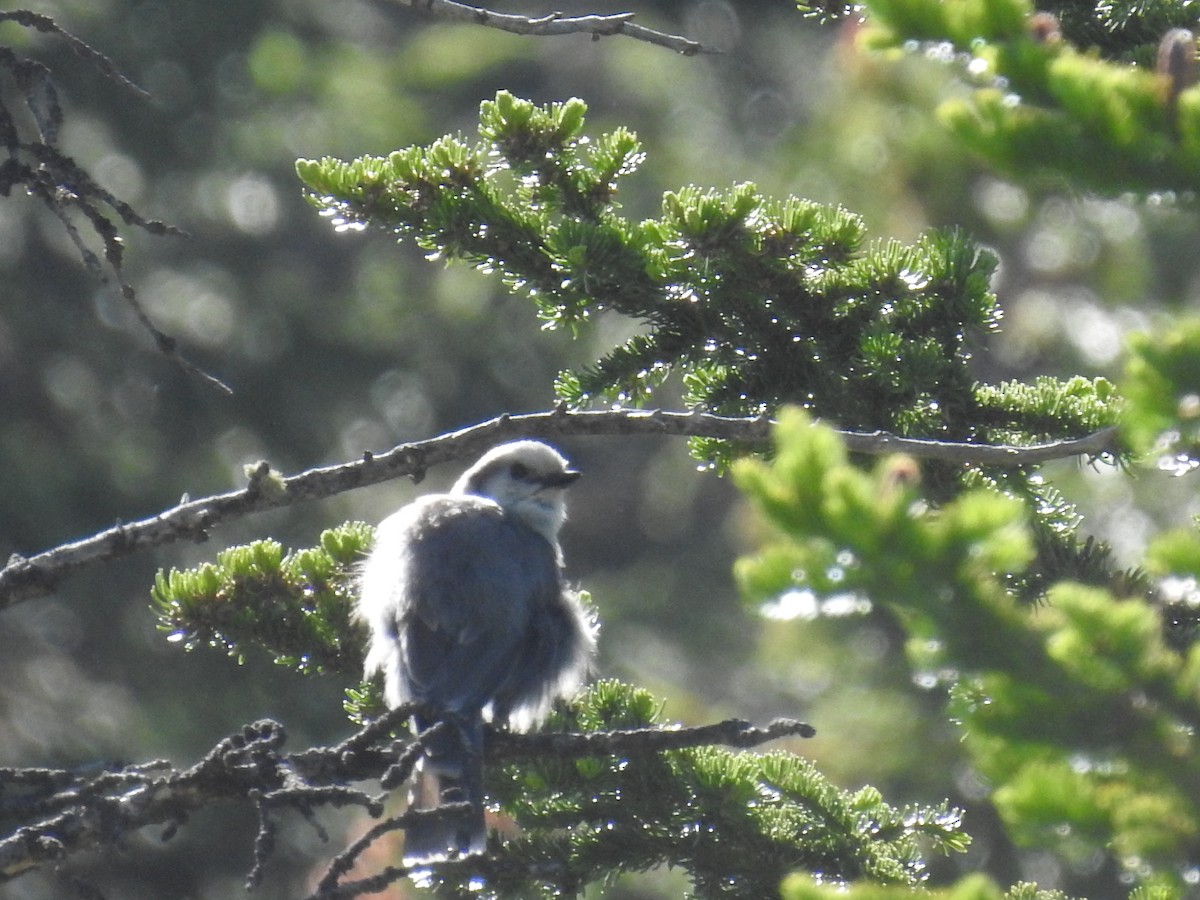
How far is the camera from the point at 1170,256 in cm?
985

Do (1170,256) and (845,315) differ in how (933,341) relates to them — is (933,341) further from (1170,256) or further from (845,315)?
(1170,256)

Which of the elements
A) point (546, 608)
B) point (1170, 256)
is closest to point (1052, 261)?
point (1170, 256)

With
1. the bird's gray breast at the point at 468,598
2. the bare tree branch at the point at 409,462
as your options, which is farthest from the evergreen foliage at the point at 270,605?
the bird's gray breast at the point at 468,598

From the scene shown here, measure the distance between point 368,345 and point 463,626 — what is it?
9.30 metres

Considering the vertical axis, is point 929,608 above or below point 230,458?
below

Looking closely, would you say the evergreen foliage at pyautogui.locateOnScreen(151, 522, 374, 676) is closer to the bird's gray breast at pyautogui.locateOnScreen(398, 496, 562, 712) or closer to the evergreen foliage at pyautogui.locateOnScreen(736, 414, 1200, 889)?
the bird's gray breast at pyautogui.locateOnScreen(398, 496, 562, 712)

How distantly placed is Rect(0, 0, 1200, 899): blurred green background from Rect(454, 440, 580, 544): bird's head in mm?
2170

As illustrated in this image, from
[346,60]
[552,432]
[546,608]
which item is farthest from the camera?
[346,60]

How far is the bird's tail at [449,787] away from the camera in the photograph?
365cm

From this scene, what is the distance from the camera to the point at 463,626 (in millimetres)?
4820

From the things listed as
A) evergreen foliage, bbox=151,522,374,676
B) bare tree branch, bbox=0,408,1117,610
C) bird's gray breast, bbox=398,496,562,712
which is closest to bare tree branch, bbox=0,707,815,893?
bare tree branch, bbox=0,408,1117,610

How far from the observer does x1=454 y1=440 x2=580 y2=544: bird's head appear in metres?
5.94

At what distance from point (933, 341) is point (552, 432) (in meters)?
0.85

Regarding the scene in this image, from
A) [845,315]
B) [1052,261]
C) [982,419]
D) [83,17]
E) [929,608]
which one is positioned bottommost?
[929,608]
